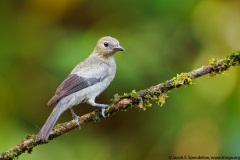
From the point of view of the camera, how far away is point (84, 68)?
6328 mm

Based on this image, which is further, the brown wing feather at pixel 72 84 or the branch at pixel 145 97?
the brown wing feather at pixel 72 84

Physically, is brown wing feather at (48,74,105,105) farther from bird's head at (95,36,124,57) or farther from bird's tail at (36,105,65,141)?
bird's head at (95,36,124,57)

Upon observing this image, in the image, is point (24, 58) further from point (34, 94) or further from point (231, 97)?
point (231, 97)

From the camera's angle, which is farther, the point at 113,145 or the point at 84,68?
the point at 113,145

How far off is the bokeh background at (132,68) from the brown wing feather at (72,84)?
4.23 ft

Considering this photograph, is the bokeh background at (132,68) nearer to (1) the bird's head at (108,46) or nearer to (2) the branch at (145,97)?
(1) the bird's head at (108,46)

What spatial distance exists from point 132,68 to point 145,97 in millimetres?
2472

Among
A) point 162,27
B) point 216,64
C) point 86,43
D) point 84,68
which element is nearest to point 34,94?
point 86,43

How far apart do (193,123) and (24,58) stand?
2719 mm

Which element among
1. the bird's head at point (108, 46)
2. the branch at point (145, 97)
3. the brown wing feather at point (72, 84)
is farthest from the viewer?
the bird's head at point (108, 46)

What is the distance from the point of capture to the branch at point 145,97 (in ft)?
16.0

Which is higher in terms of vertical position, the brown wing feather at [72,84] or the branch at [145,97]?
the brown wing feather at [72,84]

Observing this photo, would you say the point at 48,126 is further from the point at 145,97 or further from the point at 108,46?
the point at 108,46

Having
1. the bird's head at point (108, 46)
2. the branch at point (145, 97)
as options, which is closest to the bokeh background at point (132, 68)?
the bird's head at point (108, 46)
